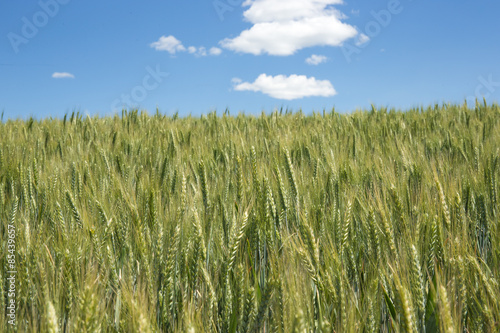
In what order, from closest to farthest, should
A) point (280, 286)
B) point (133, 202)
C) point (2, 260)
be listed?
point (280, 286) → point (2, 260) → point (133, 202)

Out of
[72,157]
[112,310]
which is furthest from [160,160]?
[112,310]

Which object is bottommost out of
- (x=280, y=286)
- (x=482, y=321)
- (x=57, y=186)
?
(x=482, y=321)

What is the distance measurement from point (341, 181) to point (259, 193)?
0.62m

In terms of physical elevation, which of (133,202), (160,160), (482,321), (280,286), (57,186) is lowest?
(482,321)

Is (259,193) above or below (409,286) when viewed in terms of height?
above

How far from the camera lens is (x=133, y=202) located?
1.33 metres

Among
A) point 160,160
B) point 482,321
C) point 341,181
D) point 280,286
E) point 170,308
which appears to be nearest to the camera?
point 280,286

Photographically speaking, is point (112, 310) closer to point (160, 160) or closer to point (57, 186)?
point (57, 186)

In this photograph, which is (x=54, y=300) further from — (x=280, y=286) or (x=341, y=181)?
(x=341, y=181)

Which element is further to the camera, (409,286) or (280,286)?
(409,286)

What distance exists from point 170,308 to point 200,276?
171 mm

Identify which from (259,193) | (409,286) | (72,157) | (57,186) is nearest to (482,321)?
(409,286)

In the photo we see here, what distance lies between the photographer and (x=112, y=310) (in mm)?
1048

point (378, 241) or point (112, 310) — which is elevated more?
point (378, 241)
